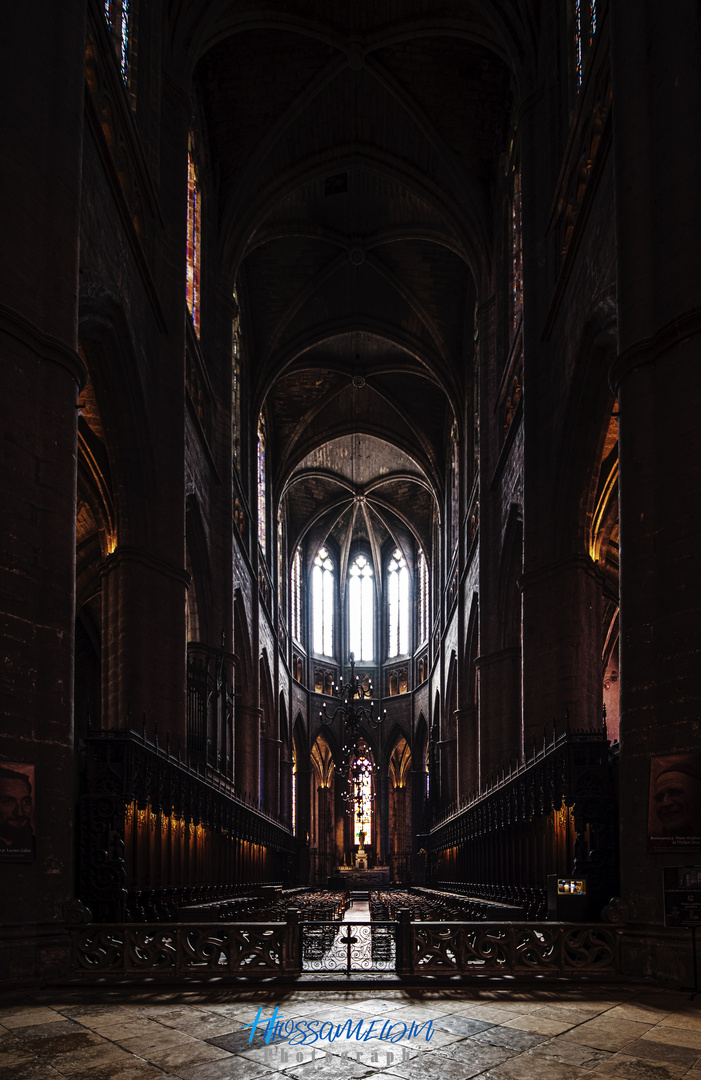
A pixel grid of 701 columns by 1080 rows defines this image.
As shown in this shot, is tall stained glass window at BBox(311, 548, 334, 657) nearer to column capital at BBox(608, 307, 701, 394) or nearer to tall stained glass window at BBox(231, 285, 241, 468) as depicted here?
tall stained glass window at BBox(231, 285, 241, 468)

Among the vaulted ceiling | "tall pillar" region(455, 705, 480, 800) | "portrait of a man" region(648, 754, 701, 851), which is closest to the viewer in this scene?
"portrait of a man" region(648, 754, 701, 851)

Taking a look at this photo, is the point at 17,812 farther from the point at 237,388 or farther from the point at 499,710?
the point at 237,388

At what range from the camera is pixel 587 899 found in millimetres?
9812

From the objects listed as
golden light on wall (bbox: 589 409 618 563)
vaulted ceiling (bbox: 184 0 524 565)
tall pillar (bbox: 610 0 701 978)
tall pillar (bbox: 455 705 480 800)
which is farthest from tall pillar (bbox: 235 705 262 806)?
tall pillar (bbox: 610 0 701 978)

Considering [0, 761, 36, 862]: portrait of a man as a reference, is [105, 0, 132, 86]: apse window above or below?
above

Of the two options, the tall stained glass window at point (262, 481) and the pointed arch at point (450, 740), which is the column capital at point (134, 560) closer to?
the pointed arch at point (450, 740)

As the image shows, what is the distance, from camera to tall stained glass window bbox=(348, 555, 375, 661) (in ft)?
159

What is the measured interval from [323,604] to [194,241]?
27.8 metres

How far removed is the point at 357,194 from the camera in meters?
27.2

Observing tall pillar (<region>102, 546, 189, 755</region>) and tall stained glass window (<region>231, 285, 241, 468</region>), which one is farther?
tall stained glass window (<region>231, 285, 241, 468</region>)

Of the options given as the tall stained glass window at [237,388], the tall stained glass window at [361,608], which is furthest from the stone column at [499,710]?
the tall stained glass window at [361,608]

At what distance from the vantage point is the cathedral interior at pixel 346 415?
932cm

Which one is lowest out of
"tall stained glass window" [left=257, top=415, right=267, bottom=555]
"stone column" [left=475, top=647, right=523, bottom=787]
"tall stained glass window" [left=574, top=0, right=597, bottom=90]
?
"stone column" [left=475, top=647, right=523, bottom=787]

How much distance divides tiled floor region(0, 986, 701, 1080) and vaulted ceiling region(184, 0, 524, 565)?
56.4ft
